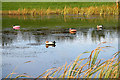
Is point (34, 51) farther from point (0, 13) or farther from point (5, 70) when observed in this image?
point (0, 13)

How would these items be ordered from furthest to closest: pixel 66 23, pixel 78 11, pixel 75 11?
pixel 78 11 < pixel 75 11 < pixel 66 23

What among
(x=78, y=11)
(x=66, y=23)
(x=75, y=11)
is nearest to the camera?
(x=66, y=23)

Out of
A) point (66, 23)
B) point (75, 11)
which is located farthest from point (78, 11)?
point (66, 23)

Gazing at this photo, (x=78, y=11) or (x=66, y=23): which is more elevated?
(x=78, y=11)

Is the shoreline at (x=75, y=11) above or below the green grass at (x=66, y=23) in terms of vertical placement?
above

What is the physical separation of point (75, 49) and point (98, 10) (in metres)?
19.4

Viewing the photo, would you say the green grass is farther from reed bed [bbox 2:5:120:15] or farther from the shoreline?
the shoreline

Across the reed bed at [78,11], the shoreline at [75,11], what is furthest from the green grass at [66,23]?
the shoreline at [75,11]

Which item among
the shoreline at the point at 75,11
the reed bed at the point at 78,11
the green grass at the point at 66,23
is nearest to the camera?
the green grass at the point at 66,23

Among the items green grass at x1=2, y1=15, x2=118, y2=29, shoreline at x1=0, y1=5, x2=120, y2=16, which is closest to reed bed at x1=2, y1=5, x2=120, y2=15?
shoreline at x1=0, y1=5, x2=120, y2=16

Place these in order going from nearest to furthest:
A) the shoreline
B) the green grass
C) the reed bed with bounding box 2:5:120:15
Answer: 1. the green grass
2. the reed bed with bounding box 2:5:120:15
3. the shoreline

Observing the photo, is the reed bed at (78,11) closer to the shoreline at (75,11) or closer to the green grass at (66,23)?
the shoreline at (75,11)

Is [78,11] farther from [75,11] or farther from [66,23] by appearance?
[66,23]

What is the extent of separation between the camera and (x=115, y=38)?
44.2 ft
